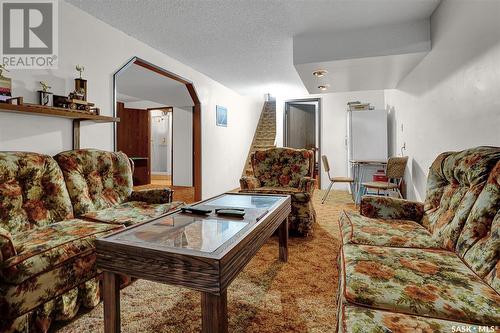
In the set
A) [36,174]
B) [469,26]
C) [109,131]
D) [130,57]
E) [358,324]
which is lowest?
[358,324]

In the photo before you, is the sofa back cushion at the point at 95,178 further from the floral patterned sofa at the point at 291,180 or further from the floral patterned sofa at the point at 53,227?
the floral patterned sofa at the point at 291,180

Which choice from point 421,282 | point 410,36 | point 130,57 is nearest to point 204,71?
point 130,57

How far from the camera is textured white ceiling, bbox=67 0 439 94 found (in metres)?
2.53

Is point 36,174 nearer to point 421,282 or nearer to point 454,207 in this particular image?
point 421,282

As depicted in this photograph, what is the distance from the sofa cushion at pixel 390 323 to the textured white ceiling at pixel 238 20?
263 centimetres

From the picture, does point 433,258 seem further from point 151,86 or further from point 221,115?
point 151,86

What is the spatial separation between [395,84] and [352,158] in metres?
1.49

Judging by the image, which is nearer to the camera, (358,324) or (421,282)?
(358,324)

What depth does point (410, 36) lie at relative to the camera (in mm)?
2906

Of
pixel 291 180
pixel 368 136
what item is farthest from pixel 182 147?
pixel 368 136

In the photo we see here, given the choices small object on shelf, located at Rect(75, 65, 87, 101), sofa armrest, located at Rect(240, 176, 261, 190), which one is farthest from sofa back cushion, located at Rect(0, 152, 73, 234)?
sofa armrest, located at Rect(240, 176, 261, 190)

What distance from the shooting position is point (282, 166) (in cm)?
356

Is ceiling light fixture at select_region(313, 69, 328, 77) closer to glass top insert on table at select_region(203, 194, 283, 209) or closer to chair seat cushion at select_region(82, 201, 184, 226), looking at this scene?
glass top insert on table at select_region(203, 194, 283, 209)

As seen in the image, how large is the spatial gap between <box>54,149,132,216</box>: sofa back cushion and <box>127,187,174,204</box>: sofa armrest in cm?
10
